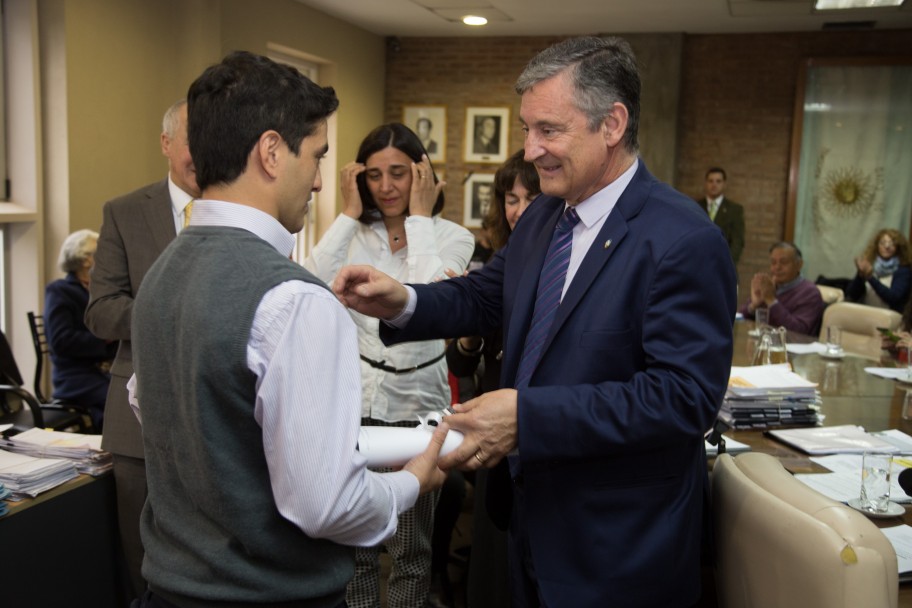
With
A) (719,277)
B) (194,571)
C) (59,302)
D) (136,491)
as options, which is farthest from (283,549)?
(59,302)

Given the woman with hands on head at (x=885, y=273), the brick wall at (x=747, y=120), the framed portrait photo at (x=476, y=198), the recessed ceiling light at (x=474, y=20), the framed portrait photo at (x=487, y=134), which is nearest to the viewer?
the woman with hands on head at (x=885, y=273)

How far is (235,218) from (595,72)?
0.77 m

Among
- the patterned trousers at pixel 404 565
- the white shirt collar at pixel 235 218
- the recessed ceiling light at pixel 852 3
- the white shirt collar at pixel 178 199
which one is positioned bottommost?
the patterned trousers at pixel 404 565

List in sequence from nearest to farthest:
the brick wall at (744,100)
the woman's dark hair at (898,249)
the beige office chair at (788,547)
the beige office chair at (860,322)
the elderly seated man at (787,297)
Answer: the beige office chair at (788,547) < the beige office chair at (860,322) < the elderly seated man at (787,297) < the woman's dark hair at (898,249) < the brick wall at (744,100)

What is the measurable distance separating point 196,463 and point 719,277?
37.1 inches

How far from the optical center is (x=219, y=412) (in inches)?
46.1

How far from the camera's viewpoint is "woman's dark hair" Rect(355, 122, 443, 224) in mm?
2918

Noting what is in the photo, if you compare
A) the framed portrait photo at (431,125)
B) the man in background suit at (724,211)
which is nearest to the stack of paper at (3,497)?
the man in background suit at (724,211)

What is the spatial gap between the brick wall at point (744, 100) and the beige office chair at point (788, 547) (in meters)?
8.36

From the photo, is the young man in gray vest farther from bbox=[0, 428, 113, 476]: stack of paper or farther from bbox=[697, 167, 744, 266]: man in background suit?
bbox=[697, 167, 744, 266]: man in background suit

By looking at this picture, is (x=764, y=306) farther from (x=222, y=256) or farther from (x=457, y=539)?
(x=222, y=256)

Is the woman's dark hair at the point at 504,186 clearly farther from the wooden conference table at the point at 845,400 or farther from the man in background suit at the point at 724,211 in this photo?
the man in background suit at the point at 724,211

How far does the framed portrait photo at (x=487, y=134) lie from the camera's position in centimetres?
1011

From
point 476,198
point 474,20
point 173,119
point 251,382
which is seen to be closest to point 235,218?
point 251,382
